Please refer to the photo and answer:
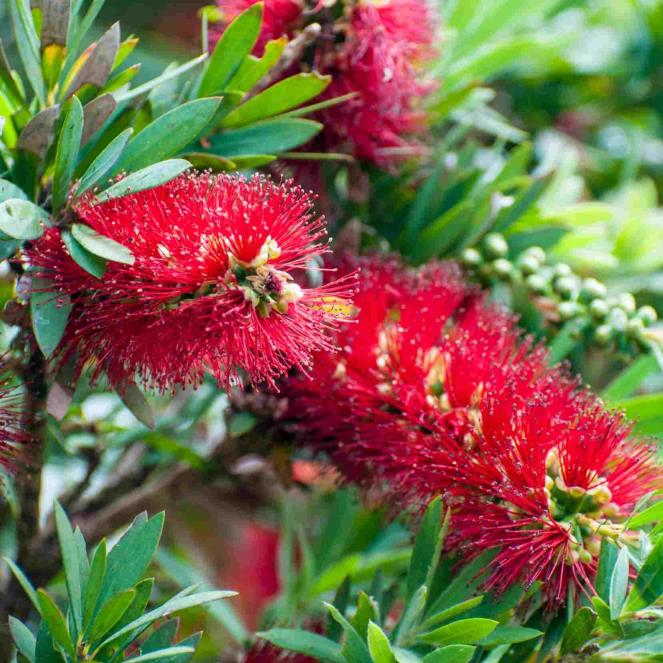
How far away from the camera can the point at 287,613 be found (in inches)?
45.9

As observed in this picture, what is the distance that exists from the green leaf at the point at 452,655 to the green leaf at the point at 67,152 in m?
0.45

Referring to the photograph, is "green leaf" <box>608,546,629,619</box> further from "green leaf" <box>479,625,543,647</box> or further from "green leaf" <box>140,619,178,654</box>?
"green leaf" <box>140,619,178,654</box>

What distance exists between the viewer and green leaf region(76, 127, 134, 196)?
712mm

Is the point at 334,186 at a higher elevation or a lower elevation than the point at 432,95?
lower

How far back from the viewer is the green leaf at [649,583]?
69 centimetres

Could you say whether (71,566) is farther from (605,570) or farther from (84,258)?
(605,570)

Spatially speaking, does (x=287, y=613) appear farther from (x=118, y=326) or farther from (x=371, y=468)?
(x=118, y=326)

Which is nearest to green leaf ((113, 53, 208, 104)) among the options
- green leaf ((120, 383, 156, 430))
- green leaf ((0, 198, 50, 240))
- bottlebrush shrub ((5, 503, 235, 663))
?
green leaf ((0, 198, 50, 240))

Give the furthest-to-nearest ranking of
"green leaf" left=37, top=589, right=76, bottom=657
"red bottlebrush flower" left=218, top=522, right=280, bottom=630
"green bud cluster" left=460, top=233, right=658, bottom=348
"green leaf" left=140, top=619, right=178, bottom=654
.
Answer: "red bottlebrush flower" left=218, top=522, right=280, bottom=630 < "green bud cluster" left=460, top=233, right=658, bottom=348 < "green leaf" left=140, top=619, right=178, bottom=654 < "green leaf" left=37, top=589, right=76, bottom=657

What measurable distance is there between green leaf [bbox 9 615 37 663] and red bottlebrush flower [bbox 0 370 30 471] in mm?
117

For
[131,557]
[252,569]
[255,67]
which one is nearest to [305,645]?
[131,557]

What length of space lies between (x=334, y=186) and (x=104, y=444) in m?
0.40

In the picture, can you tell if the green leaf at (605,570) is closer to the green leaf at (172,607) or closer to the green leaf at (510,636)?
the green leaf at (510,636)

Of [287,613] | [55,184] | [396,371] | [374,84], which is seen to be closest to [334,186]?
[374,84]
